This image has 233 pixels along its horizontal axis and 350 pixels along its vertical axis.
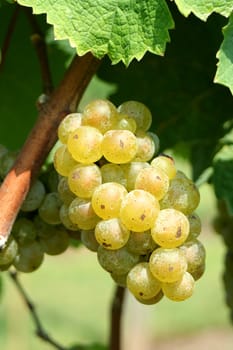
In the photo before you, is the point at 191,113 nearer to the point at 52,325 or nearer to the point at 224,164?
the point at 224,164

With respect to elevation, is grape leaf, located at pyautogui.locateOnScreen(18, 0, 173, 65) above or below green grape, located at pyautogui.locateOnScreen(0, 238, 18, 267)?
above

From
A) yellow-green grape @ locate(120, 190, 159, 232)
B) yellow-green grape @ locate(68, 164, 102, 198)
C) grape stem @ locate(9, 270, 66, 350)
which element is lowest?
grape stem @ locate(9, 270, 66, 350)

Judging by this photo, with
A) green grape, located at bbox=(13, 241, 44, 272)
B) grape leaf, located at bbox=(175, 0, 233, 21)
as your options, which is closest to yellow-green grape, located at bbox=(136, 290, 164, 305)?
green grape, located at bbox=(13, 241, 44, 272)

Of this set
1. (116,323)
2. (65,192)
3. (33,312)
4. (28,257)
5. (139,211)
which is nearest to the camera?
(139,211)

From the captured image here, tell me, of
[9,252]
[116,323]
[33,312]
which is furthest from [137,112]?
[116,323]

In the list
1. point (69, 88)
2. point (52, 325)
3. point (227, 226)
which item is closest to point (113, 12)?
point (69, 88)

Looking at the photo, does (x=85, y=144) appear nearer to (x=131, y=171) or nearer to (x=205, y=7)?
(x=131, y=171)

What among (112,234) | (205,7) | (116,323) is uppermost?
(205,7)

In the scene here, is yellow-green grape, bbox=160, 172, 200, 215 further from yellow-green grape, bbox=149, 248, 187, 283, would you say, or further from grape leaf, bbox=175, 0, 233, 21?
grape leaf, bbox=175, 0, 233, 21
